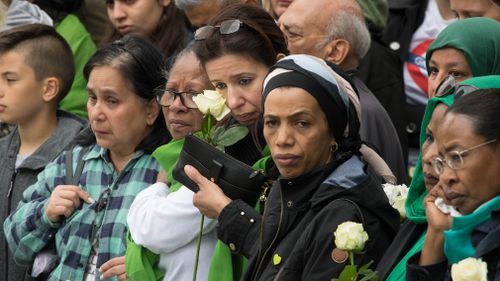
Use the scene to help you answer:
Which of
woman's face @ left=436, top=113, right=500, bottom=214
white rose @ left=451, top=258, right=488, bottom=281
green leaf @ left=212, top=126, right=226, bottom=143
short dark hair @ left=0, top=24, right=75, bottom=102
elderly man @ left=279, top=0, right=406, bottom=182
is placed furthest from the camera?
short dark hair @ left=0, top=24, right=75, bottom=102

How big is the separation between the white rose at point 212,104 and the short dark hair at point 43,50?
217cm

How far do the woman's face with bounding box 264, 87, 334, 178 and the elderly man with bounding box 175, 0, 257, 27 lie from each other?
7.22 feet

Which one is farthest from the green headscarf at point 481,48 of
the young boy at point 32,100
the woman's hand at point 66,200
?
Result: the young boy at point 32,100

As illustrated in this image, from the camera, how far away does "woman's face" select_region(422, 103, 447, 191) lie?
13.9 feet

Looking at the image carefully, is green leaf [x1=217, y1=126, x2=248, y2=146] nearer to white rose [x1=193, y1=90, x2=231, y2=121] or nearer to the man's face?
white rose [x1=193, y1=90, x2=231, y2=121]

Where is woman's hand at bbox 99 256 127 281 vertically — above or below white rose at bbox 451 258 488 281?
below

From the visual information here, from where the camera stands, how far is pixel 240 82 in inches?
207

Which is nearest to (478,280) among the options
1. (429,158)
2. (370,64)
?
(429,158)

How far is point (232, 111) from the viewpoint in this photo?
5.18 meters

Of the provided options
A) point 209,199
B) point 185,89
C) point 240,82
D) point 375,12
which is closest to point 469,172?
point 209,199

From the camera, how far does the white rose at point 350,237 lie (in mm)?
4086

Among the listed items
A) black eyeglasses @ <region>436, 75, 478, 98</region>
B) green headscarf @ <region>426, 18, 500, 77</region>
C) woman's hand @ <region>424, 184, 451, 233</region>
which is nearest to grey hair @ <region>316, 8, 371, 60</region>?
green headscarf @ <region>426, 18, 500, 77</region>

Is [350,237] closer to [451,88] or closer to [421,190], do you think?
[421,190]

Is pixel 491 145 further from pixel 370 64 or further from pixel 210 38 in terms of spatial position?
pixel 370 64
